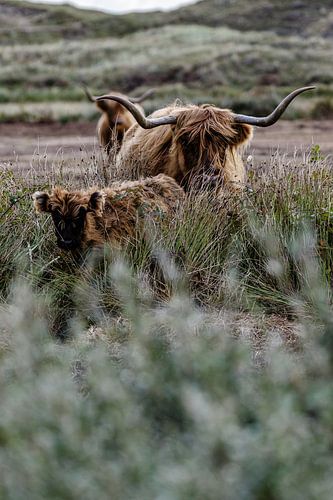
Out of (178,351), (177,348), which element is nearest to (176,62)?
(177,348)

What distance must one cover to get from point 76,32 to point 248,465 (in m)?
74.3

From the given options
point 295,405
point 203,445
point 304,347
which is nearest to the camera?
point 203,445

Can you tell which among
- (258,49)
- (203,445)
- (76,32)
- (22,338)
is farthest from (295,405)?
(76,32)

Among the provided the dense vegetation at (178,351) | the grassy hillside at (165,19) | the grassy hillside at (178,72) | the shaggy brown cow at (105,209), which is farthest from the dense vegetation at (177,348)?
the grassy hillside at (165,19)

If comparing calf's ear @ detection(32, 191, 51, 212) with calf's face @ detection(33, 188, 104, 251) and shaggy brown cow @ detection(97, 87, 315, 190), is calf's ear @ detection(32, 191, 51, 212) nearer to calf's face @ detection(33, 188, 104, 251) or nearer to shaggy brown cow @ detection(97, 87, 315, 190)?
calf's face @ detection(33, 188, 104, 251)

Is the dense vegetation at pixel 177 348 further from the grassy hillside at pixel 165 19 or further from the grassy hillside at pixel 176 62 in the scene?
the grassy hillside at pixel 165 19

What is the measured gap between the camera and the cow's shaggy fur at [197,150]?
823 centimetres

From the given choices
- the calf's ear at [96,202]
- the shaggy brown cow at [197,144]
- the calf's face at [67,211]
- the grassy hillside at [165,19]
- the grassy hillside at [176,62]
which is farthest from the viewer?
the grassy hillside at [165,19]

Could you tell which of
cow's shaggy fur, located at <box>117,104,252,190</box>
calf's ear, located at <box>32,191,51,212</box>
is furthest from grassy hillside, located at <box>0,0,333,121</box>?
calf's ear, located at <box>32,191,51,212</box>

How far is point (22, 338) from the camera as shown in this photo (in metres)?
3.85

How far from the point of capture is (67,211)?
6.42 meters

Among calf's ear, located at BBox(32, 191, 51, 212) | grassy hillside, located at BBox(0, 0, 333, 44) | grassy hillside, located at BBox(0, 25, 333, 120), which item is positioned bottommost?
grassy hillside, located at BBox(0, 25, 333, 120)

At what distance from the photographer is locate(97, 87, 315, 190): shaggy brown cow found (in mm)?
8195

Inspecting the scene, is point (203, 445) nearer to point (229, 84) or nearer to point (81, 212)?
point (81, 212)
